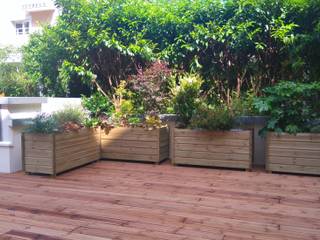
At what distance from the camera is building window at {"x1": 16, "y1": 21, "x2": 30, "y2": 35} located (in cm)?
1965

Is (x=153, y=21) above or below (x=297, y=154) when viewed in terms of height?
above

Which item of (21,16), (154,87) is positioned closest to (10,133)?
(154,87)

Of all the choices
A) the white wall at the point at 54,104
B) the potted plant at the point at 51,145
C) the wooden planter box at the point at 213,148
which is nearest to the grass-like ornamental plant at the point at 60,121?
the potted plant at the point at 51,145

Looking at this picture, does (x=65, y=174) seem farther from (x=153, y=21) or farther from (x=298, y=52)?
(x=298, y=52)

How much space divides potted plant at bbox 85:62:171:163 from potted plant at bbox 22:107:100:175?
682 mm

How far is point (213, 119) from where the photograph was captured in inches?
187

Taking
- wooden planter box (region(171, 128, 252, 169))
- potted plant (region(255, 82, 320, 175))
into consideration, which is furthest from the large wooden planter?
wooden planter box (region(171, 128, 252, 169))

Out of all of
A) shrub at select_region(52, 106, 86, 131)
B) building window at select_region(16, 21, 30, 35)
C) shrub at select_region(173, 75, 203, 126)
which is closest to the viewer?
shrub at select_region(52, 106, 86, 131)

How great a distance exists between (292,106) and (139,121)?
237 cm

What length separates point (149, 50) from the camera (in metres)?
5.89

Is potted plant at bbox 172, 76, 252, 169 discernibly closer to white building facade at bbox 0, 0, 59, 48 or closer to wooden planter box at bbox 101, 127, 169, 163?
wooden planter box at bbox 101, 127, 169, 163

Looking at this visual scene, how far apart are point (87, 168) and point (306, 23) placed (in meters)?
4.12

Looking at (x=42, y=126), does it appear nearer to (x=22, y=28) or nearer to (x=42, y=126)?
(x=42, y=126)

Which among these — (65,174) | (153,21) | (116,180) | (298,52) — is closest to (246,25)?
(298,52)
